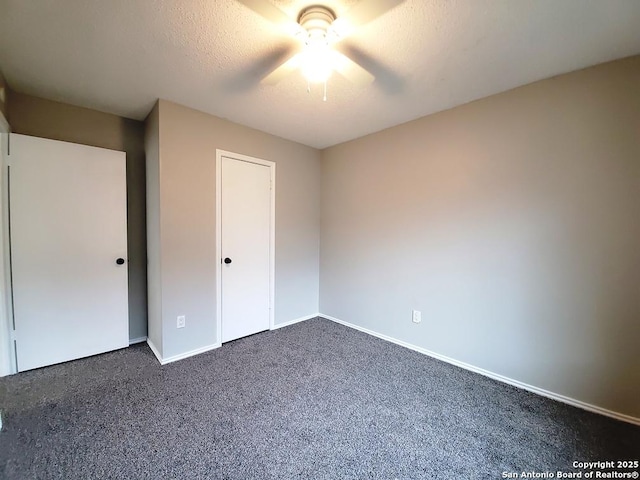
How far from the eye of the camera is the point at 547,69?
72.1 inches

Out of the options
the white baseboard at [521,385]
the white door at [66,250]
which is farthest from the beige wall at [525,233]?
the white door at [66,250]

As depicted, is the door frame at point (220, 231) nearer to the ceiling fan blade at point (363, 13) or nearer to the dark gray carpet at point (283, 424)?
the dark gray carpet at point (283, 424)

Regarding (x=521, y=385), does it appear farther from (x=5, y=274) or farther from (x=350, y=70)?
(x=5, y=274)

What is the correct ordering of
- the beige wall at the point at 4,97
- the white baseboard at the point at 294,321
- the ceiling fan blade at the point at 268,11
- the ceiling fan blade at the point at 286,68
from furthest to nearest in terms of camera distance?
the white baseboard at the point at 294,321
the beige wall at the point at 4,97
the ceiling fan blade at the point at 286,68
the ceiling fan blade at the point at 268,11

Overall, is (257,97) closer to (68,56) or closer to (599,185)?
(68,56)

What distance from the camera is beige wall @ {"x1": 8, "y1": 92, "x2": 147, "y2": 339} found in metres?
2.28

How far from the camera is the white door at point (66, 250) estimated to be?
2186mm

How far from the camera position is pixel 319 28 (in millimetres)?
1381

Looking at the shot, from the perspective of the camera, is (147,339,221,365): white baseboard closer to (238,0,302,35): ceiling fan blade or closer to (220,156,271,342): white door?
(220,156,271,342): white door

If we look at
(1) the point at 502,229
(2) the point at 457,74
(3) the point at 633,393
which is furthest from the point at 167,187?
(3) the point at 633,393

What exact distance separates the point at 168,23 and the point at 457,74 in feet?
6.33

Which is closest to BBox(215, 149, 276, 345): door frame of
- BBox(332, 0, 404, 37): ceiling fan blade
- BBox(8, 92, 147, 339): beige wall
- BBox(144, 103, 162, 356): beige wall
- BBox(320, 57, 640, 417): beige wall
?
BBox(144, 103, 162, 356): beige wall

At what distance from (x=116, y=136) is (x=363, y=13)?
9.00 feet

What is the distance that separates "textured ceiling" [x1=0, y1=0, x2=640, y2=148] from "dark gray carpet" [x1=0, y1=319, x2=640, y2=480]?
240cm
